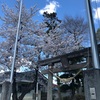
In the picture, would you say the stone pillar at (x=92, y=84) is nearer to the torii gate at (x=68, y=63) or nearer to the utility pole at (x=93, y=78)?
the utility pole at (x=93, y=78)

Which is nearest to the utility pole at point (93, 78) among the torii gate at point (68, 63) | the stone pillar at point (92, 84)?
the stone pillar at point (92, 84)

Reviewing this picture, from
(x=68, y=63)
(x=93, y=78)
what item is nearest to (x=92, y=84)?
(x=93, y=78)

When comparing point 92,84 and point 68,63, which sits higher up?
point 68,63

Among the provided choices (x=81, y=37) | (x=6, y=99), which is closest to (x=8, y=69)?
(x=6, y=99)

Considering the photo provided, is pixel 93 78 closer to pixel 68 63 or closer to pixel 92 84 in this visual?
pixel 92 84

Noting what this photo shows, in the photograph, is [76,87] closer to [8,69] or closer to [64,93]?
A: [64,93]

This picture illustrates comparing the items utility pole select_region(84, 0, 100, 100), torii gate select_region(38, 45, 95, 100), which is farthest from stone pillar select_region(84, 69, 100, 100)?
torii gate select_region(38, 45, 95, 100)

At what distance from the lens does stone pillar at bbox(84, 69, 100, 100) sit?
510 centimetres

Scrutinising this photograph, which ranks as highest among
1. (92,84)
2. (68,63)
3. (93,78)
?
(68,63)

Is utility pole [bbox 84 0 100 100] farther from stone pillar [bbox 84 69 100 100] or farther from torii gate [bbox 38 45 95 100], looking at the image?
torii gate [bbox 38 45 95 100]

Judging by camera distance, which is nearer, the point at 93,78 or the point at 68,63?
the point at 93,78

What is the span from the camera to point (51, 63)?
8.62 m

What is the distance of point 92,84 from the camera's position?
5.21 m

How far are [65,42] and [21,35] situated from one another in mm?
3704
